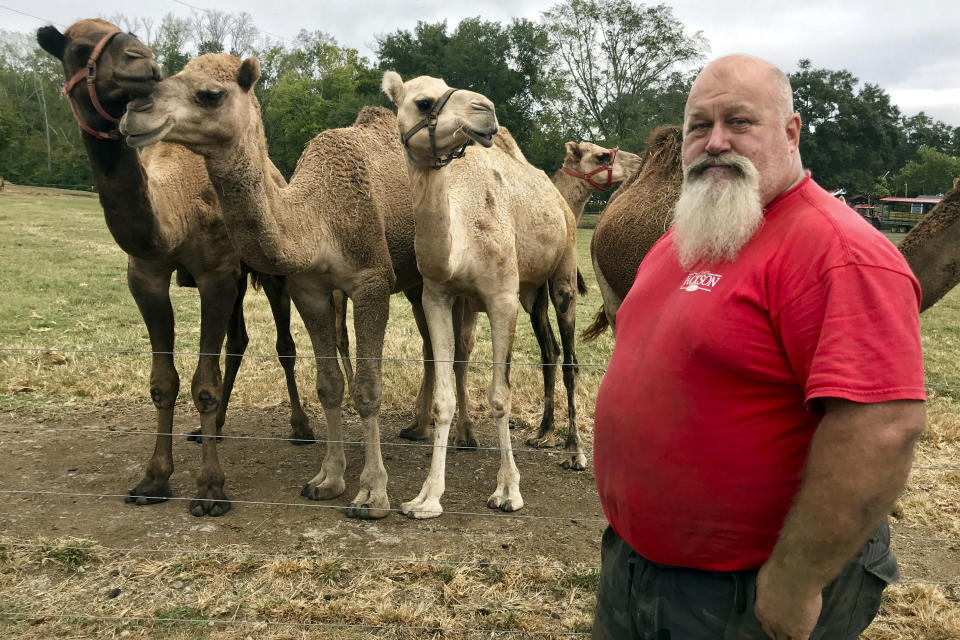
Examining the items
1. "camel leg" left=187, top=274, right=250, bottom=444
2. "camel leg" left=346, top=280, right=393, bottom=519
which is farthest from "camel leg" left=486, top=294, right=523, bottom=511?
"camel leg" left=187, top=274, right=250, bottom=444

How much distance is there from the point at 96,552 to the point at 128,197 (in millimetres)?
2005

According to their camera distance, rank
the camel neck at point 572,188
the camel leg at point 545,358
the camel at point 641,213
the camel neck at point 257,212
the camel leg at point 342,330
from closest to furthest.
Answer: the camel neck at point 257,212 < the camel at point 641,213 < the camel leg at point 342,330 < the camel leg at point 545,358 < the camel neck at point 572,188

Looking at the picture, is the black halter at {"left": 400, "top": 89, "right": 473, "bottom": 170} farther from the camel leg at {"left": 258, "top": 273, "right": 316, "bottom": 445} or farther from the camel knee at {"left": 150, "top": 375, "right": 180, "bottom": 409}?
the camel knee at {"left": 150, "top": 375, "right": 180, "bottom": 409}

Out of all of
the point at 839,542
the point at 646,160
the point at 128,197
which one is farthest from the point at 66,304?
the point at 839,542

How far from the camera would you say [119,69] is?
151 inches

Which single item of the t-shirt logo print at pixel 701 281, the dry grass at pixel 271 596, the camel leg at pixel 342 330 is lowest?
the dry grass at pixel 271 596

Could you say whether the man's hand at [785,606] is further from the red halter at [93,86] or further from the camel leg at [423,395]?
the camel leg at [423,395]

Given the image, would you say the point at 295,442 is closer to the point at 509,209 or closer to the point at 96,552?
the point at 96,552

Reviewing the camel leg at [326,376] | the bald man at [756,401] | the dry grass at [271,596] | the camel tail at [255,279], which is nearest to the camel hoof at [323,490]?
the camel leg at [326,376]

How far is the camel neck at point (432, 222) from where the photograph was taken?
165 inches

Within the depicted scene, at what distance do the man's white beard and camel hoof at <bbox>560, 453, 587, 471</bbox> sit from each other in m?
4.18

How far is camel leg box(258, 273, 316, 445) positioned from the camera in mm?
5969

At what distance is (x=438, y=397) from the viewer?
4.98 meters

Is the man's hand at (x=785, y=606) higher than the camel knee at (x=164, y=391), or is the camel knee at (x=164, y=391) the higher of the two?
the man's hand at (x=785, y=606)
